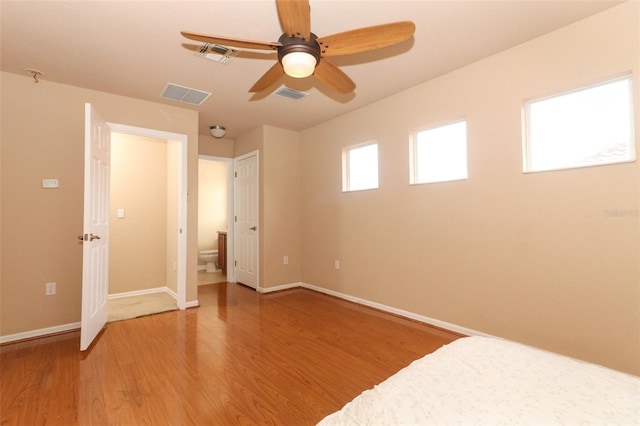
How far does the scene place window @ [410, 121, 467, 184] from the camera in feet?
10.2

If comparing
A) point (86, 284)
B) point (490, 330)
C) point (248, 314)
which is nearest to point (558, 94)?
point (490, 330)

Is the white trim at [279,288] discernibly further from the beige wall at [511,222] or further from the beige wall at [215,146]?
the beige wall at [215,146]

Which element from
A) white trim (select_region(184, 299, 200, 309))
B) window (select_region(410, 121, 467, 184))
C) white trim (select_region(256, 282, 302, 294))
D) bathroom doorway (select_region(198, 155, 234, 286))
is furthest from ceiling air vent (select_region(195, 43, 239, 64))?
bathroom doorway (select_region(198, 155, 234, 286))

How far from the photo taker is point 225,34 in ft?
7.85

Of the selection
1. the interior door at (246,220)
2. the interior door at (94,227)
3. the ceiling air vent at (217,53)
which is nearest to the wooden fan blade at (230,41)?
the ceiling air vent at (217,53)

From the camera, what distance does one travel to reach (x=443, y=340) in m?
2.80

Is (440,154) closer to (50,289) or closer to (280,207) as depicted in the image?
(280,207)

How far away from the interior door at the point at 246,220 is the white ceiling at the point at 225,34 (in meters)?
1.77

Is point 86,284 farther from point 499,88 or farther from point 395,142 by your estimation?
point 499,88

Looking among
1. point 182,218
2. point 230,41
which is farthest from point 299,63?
point 182,218

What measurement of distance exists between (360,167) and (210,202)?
4168 mm

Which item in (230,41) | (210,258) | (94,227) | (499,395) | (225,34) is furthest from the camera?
(210,258)

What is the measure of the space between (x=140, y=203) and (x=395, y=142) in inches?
153

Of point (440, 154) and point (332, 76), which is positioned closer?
point (332, 76)
